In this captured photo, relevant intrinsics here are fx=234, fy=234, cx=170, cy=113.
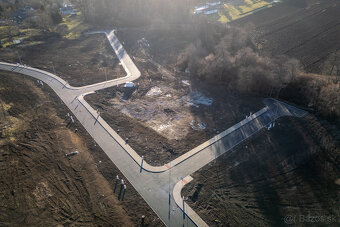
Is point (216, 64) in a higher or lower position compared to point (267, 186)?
higher

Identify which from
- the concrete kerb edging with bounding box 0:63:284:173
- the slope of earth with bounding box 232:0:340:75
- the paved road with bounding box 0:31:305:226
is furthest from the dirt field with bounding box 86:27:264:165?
the slope of earth with bounding box 232:0:340:75

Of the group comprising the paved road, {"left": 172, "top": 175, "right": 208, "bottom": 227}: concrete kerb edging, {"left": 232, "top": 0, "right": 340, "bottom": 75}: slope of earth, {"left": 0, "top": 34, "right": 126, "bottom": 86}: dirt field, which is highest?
{"left": 232, "top": 0, "right": 340, "bottom": 75}: slope of earth

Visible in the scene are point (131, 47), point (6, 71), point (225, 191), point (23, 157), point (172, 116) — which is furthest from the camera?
point (131, 47)

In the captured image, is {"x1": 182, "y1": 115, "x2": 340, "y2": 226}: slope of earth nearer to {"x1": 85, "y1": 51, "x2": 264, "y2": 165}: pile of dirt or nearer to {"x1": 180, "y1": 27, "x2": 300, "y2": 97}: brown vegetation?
{"x1": 85, "y1": 51, "x2": 264, "y2": 165}: pile of dirt

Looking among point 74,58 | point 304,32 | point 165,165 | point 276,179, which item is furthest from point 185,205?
point 304,32

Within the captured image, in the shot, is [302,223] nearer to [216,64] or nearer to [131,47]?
[216,64]

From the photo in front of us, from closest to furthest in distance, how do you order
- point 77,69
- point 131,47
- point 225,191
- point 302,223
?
point 302,223
point 225,191
point 77,69
point 131,47

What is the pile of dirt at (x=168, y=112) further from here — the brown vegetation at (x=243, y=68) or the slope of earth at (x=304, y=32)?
the slope of earth at (x=304, y=32)

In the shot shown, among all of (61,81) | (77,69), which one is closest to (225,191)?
(61,81)
